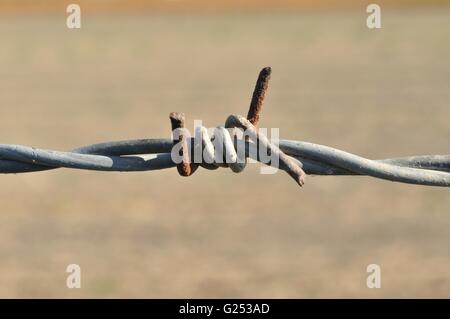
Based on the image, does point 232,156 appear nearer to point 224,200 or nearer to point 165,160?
point 165,160

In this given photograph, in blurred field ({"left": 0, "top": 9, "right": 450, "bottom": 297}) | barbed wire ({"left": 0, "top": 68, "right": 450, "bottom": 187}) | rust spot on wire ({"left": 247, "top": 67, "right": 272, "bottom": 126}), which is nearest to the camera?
rust spot on wire ({"left": 247, "top": 67, "right": 272, "bottom": 126})

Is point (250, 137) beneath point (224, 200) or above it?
beneath

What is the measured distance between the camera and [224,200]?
8.91 m

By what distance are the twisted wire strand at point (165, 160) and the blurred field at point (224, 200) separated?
3.93m

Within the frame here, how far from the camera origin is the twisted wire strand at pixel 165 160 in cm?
192

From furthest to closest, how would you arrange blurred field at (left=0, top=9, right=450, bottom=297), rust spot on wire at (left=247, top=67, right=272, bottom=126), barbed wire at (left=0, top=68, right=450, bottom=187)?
blurred field at (left=0, top=9, right=450, bottom=297) → barbed wire at (left=0, top=68, right=450, bottom=187) → rust spot on wire at (left=247, top=67, right=272, bottom=126)

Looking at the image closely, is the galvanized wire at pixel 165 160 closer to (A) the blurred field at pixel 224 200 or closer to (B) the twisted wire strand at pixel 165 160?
(B) the twisted wire strand at pixel 165 160

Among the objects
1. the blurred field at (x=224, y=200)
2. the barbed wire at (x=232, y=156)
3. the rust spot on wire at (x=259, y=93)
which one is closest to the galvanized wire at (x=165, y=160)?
the barbed wire at (x=232, y=156)

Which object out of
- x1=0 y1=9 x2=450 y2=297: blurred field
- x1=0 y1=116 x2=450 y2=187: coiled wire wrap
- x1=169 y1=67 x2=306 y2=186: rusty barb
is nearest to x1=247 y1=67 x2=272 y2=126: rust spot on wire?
x1=169 y1=67 x2=306 y2=186: rusty barb

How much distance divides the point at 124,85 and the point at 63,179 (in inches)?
431

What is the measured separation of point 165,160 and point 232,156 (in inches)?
Answer: 7.4

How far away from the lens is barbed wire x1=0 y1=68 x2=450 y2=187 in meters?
1.82

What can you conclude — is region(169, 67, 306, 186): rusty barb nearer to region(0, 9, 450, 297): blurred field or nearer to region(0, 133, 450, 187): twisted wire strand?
region(0, 133, 450, 187): twisted wire strand

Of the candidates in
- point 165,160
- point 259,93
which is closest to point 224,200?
point 165,160
